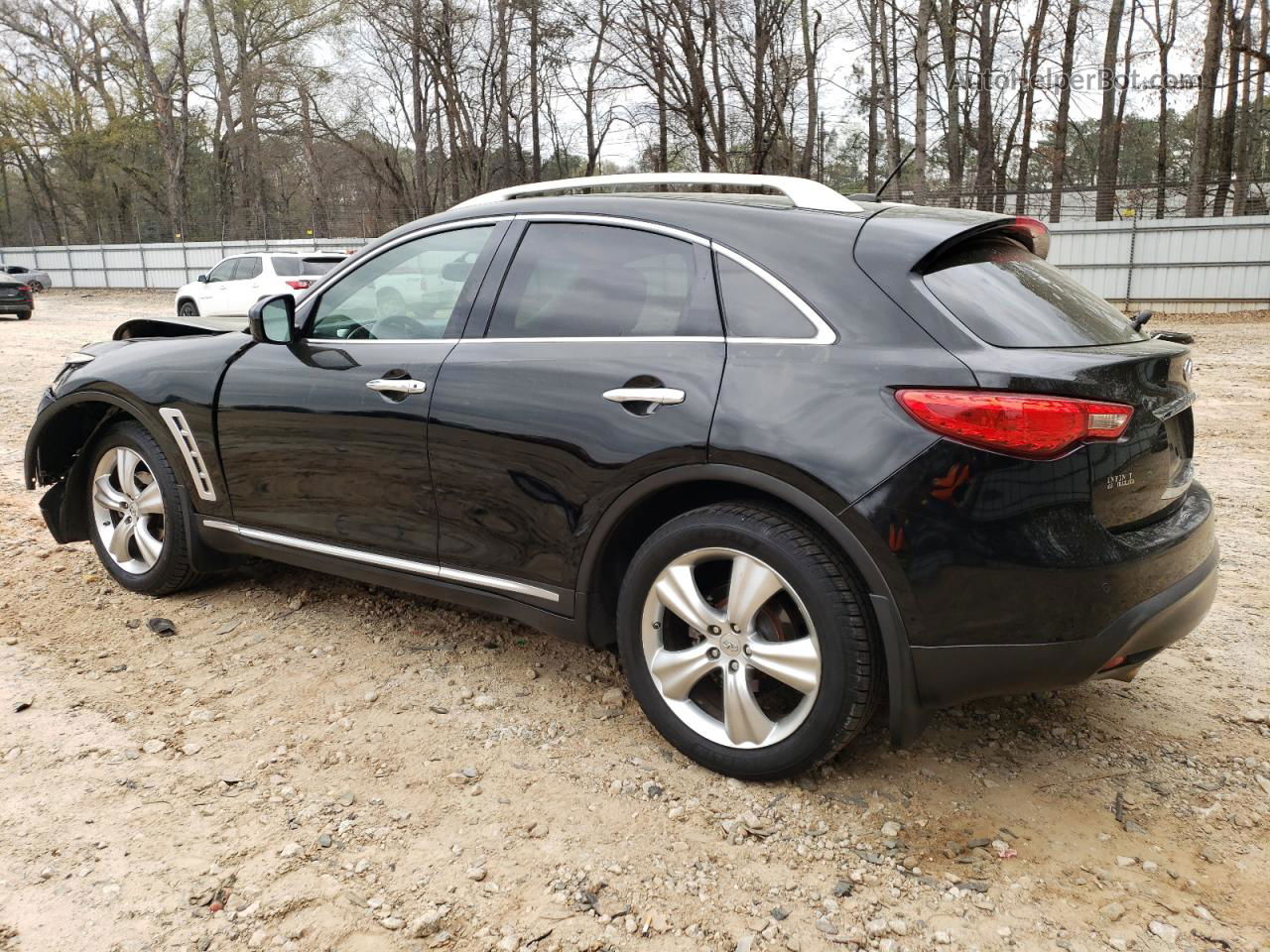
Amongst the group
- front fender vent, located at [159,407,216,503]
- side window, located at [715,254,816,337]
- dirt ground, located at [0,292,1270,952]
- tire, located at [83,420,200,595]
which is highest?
side window, located at [715,254,816,337]

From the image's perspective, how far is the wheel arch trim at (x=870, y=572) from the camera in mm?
2516

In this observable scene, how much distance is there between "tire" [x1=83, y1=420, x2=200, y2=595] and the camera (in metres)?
4.21

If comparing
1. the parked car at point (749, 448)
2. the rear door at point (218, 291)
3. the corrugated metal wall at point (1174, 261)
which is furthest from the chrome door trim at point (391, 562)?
the corrugated metal wall at point (1174, 261)

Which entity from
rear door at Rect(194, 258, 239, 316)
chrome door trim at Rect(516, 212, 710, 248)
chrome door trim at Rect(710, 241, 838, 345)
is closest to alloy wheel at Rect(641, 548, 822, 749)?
chrome door trim at Rect(710, 241, 838, 345)

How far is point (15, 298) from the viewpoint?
74.3ft

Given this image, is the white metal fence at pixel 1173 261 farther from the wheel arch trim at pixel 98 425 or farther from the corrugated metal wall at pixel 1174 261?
the wheel arch trim at pixel 98 425

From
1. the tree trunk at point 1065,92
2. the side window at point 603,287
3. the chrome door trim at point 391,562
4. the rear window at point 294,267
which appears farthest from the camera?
the tree trunk at point 1065,92

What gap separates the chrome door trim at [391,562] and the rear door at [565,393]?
2 centimetres

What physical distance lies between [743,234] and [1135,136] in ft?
128

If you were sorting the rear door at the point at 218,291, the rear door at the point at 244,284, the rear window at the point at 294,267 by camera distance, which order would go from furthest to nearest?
Answer: the rear door at the point at 218,291, the rear door at the point at 244,284, the rear window at the point at 294,267

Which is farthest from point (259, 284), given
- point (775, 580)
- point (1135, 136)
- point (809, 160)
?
point (1135, 136)

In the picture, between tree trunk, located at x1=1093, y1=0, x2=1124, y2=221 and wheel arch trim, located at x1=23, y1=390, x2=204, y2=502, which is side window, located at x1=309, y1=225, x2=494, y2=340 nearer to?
wheel arch trim, located at x1=23, y1=390, x2=204, y2=502

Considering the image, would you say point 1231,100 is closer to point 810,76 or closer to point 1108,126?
point 1108,126

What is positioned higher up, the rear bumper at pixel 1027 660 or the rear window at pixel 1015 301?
the rear window at pixel 1015 301
